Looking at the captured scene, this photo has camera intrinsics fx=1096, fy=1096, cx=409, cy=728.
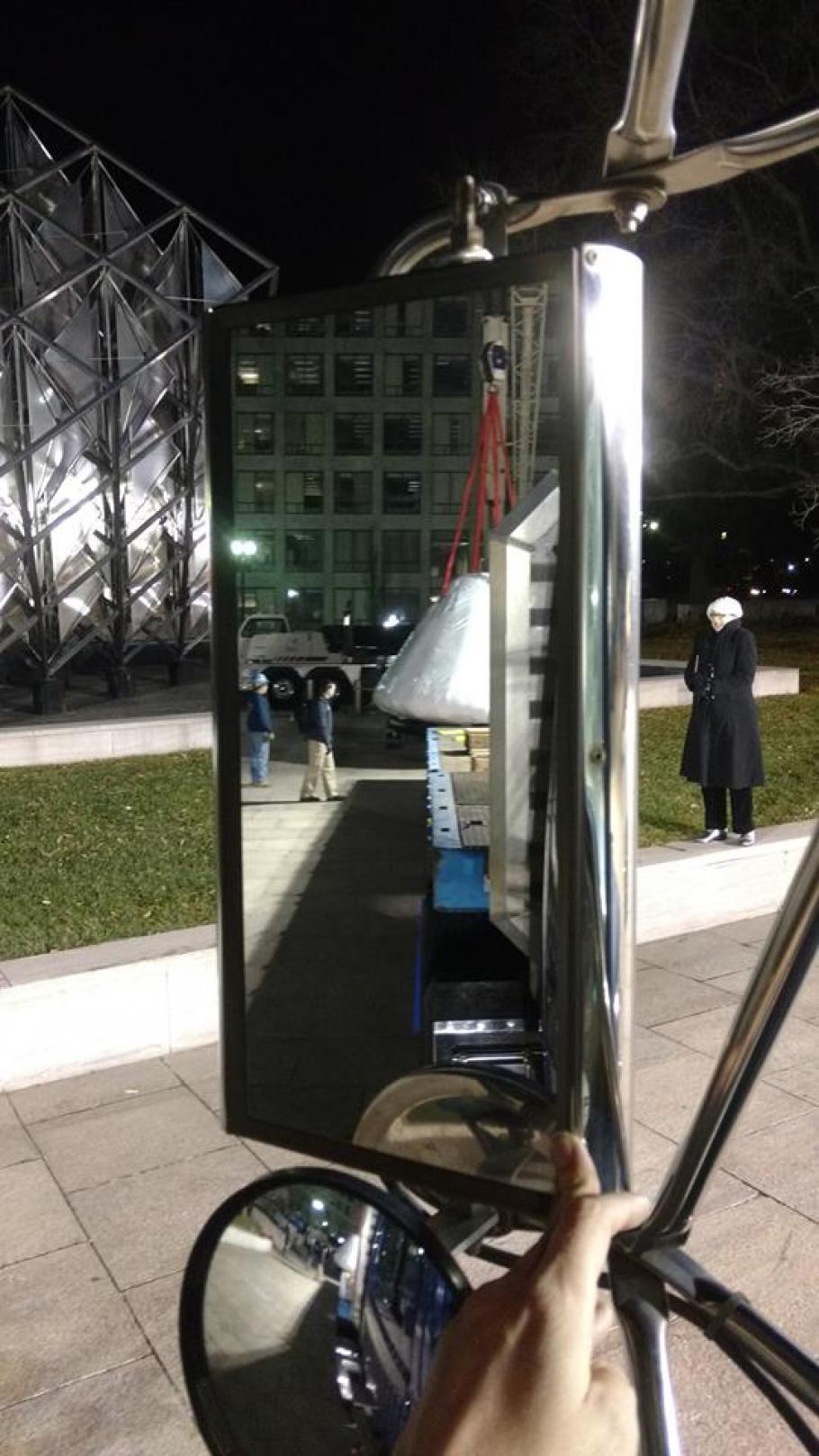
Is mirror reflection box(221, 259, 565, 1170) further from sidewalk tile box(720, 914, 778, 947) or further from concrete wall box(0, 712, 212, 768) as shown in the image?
concrete wall box(0, 712, 212, 768)

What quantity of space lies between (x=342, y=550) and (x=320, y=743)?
5.50m

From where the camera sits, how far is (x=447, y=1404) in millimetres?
1252

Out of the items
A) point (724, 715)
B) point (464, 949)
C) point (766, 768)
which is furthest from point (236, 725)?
point (766, 768)

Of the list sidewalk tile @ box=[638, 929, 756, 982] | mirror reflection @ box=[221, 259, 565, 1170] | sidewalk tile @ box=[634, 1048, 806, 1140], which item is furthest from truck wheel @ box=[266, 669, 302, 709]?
sidewalk tile @ box=[638, 929, 756, 982]

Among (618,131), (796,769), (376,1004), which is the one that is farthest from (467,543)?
(796,769)

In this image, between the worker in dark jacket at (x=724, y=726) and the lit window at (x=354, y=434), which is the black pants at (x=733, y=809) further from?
the lit window at (x=354, y=434)

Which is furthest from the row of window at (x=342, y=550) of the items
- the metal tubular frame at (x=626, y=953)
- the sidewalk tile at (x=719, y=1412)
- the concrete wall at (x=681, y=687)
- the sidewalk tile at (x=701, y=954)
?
the concrete wall at (x=681, y=687)

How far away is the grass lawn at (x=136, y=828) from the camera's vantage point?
6.59 metres

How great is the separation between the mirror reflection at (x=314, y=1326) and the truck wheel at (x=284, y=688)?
6.48ft

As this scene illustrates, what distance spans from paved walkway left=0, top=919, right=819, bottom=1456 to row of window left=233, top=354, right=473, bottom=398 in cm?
216

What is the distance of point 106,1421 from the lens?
2.86 meters

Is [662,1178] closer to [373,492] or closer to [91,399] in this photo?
[373,492]

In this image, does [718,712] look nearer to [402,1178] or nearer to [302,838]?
[302,838]

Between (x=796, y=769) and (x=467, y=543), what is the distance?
398 inches
